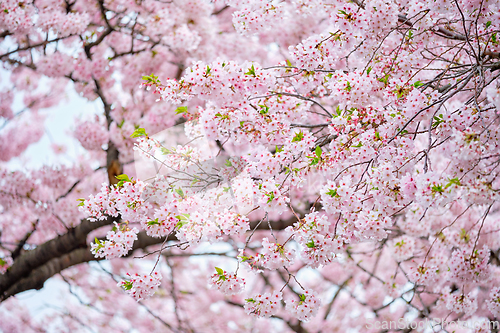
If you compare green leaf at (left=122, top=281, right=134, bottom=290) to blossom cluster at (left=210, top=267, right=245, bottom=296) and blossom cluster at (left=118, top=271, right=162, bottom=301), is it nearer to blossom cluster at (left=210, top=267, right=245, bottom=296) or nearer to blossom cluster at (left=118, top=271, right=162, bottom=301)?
blossom cluster at (left=118, top=271, right=162, bottom=301)

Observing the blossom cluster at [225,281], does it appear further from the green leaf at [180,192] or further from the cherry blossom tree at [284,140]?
the green leaf at [180,192]

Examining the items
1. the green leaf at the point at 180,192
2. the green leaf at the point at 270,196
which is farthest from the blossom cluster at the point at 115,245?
the green leaf at the point at 270,196

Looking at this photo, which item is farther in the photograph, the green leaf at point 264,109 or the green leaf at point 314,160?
the green leaf at point 264,109

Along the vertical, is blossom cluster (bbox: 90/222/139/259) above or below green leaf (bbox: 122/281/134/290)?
above

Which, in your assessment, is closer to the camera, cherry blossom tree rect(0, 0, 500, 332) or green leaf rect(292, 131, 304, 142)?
cherry blossom tree rect(0, 0, 500, 332)

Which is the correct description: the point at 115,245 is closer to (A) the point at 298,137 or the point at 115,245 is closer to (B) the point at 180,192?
(B) the point at 180,192

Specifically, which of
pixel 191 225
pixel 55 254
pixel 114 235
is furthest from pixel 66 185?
pixel 191 225

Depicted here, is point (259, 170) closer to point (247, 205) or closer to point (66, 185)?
point (247, 205)

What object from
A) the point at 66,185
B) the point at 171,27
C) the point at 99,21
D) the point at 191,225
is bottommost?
the point at 191,225

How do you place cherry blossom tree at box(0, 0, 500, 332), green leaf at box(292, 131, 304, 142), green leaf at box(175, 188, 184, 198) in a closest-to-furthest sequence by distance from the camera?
cherry blossom tree at box(0, 0, 500, 332), green leaf at box(292, 131, 304, 142), green leaf at box(175, 188, 184, 198)

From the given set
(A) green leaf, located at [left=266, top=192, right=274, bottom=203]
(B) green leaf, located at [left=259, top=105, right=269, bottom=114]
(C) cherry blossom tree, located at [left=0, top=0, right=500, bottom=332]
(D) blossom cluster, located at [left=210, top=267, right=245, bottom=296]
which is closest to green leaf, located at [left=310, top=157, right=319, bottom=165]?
(C) cherry blossom tree, located at [left=0, top=0, right=500, bottom=332]

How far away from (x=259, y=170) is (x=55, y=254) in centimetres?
394

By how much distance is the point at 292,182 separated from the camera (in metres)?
2.69

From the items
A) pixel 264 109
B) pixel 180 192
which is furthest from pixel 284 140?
pixel 180 192
